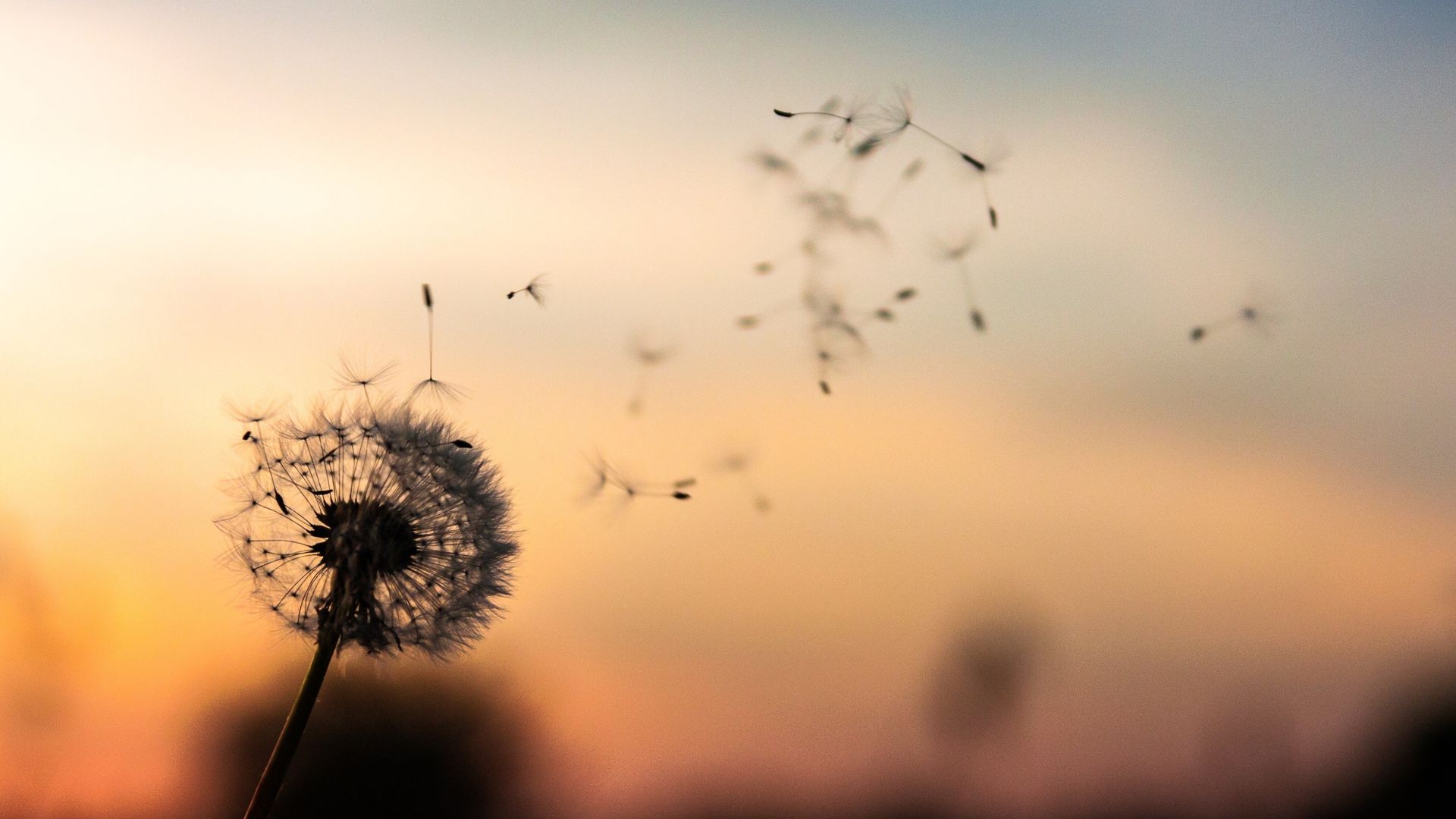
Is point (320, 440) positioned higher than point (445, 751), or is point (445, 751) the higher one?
point (320, 440)

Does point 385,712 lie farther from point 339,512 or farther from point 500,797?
point 339,512

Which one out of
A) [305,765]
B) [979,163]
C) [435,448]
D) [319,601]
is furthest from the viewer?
[305,765]

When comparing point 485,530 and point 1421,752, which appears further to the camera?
point 1421,752

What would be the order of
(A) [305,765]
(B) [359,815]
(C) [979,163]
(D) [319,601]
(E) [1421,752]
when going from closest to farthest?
(C) [979,163], (D) [319,601], (B) [359,815], (A) [305,765], (E) [1421,752]

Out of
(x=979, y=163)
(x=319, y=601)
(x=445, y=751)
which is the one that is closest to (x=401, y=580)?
(x=319, y=601)

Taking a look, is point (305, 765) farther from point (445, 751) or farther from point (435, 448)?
point (435, 448)

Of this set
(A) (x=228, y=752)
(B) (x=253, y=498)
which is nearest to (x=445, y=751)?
(A) (x=228, y=752)

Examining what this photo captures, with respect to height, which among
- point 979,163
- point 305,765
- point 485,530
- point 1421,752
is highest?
point 979,163
